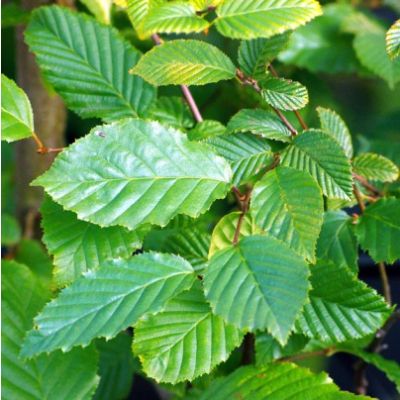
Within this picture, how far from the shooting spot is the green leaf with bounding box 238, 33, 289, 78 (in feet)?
2.04

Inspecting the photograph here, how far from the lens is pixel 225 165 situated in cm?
57

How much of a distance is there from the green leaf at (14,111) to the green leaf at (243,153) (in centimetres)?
17

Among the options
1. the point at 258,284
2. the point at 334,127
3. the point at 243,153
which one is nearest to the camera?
the point at 258,284

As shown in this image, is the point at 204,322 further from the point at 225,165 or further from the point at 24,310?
the point at 24,310

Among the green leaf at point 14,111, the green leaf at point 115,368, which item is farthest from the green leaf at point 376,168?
the green leaf at point 115,368

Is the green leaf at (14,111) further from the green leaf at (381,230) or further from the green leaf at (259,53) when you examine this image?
the green leaf at (381,230)

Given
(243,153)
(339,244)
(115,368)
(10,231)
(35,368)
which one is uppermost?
(243,153)

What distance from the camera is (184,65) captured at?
1.94ft

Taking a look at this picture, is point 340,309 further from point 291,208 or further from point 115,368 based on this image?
point 115,368

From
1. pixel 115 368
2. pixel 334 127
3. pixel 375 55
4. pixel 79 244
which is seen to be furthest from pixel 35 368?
pixel 375 55

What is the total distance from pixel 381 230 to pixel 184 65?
0.81 feet

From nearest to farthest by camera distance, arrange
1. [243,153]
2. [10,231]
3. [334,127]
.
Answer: [243,153] → [334,127] → [10,231]

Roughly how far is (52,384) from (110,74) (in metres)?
0.34

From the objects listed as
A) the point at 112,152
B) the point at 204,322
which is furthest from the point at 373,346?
the point at 112,152
